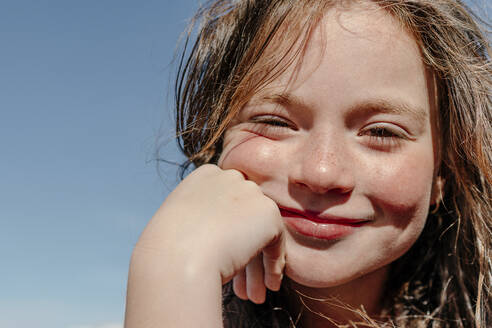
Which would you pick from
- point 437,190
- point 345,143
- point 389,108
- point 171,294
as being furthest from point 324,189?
point 437,190

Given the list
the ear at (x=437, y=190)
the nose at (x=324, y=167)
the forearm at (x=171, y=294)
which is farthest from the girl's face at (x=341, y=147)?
the forearm at (x=171, y=294)

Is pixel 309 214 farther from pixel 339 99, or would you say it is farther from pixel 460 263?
pixel 460 263

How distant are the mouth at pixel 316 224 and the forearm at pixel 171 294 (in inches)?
19.3

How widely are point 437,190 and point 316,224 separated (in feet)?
2.55

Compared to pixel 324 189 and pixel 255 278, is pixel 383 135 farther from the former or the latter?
pixel 255 278

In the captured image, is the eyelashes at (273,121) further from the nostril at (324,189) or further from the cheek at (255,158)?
the nostril at (324,189)

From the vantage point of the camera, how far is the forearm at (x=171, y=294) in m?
1.54

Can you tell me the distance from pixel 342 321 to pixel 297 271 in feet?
1.88

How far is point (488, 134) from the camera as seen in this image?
2473 millimetres

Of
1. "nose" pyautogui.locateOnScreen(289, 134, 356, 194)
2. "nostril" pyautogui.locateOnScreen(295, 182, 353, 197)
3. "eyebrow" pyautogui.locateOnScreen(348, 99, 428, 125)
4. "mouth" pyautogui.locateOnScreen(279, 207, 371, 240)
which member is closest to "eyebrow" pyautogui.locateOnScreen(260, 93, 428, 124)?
"eyebrow" pyautogui.locateOnScreen(348, 99, 428, 125)

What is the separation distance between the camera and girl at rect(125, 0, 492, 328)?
5.62 ft

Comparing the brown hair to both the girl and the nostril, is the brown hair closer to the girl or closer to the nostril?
the girl

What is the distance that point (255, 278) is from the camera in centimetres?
209

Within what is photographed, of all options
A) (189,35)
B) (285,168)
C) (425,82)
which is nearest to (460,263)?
(425,82)
